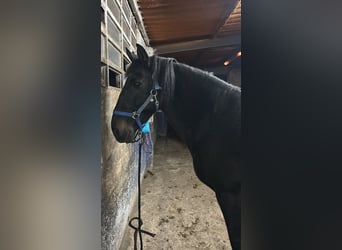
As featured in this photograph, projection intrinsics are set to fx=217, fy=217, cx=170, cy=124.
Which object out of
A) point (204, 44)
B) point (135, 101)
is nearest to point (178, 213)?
point (135, 101)

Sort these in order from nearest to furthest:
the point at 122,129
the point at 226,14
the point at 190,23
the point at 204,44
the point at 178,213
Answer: the point at 122,129, the point at 178,213, the point at 226,14, the point at 190,23, the point at 204,44

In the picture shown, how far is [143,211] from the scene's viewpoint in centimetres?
209

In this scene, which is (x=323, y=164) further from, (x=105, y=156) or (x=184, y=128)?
(x=184, y=128)

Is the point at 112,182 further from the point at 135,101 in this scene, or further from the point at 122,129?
the point at 135,101

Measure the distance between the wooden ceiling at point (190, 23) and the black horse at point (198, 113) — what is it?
1082 millimetres

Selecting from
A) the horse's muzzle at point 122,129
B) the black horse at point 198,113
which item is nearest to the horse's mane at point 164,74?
the black horse at point 198,113

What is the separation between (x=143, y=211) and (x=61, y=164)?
1.94 meters

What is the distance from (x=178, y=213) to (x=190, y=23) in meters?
2.12

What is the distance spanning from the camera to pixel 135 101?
1.17 meters

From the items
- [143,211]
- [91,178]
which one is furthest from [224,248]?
[91,178]

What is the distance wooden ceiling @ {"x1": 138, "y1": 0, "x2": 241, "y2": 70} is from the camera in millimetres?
2082

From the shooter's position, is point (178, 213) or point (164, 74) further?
point (178, 213)

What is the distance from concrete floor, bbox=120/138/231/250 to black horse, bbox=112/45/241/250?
0.58 meters

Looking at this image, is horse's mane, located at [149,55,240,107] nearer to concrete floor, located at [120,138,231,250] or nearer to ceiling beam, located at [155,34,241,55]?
concrete floor, located at [120,138,231,250]
